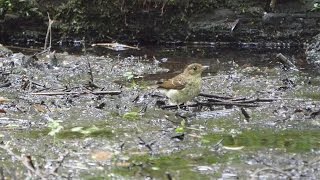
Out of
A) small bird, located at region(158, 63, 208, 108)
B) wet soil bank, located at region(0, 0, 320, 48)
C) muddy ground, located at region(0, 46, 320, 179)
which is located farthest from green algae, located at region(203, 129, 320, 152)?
wet soil bank, located at region(0, 0, 320, 48)

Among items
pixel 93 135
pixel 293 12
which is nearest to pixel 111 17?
pixel 293 12

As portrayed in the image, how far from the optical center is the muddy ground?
4633 millimetres

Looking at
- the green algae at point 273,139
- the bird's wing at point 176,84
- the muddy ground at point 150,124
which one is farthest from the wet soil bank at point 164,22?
the green algae at point 273,139

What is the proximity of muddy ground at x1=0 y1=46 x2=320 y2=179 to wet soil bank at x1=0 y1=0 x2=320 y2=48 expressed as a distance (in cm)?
224

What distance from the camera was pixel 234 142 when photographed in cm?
536

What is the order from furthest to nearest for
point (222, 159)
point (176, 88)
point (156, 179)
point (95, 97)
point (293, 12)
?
point (293, 12), point (95, 97), point (176, 88), point (222, 159), point (156, 179)

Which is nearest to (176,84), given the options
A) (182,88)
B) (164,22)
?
(182,88)

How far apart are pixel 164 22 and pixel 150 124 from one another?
6.10 metres

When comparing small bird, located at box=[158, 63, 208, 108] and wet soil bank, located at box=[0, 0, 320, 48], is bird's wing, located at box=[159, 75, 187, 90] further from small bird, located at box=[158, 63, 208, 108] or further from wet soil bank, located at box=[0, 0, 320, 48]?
wet soil bank, located at box=[0, 0, 320, 48]

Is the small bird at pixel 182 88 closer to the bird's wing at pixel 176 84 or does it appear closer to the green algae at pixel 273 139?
the bird's wing at pixel 176 84

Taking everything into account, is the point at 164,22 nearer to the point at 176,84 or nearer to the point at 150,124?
the point at 176,84

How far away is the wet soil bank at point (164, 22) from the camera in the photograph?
38.5 ft

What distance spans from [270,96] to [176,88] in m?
1.21

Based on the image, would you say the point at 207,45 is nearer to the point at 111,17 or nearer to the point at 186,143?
the point at 111,17
